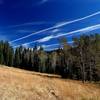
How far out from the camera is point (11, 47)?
150750mm

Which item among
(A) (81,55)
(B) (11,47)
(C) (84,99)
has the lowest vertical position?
(C) (84,99)

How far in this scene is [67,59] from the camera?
303ft

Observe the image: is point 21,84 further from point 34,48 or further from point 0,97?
point 34,48

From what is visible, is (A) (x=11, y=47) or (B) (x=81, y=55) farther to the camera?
(A) (x=11, y=47)

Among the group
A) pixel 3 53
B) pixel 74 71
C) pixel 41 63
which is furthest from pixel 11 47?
pixel 74 71

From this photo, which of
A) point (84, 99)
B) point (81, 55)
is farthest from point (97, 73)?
point (84, 99)

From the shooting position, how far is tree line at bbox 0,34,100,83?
66250 millimetres

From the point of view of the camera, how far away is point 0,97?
18625 mm

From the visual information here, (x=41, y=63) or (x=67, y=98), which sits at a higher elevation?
(x=41, y=63)

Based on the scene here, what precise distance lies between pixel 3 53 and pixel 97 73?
3054 inches

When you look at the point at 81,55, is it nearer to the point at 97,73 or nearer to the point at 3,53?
the point at 97,73

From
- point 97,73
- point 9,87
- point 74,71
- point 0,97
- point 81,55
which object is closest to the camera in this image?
point 0,97

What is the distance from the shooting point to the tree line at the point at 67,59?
6625 centimetres

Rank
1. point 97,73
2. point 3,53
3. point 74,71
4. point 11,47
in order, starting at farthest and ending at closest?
1. point 11,47
2. point 3,53
3. point 74,71
4. point 97,73
